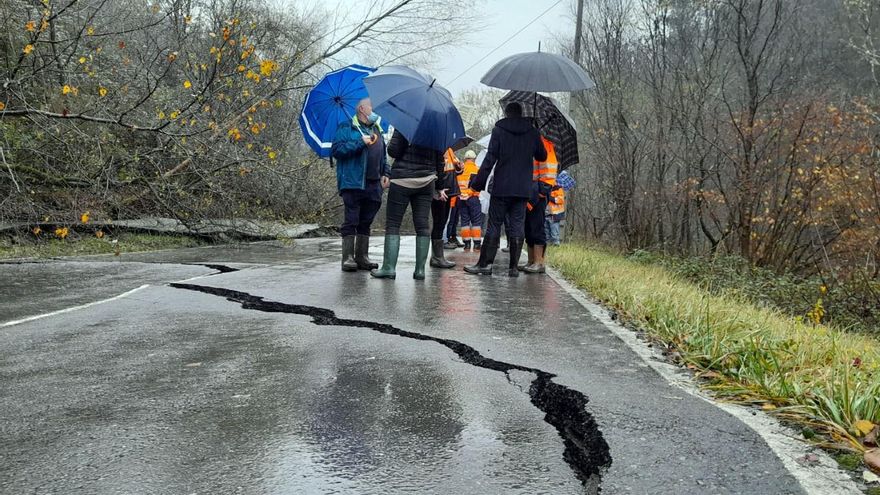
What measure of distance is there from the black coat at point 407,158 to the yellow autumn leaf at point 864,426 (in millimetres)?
5288

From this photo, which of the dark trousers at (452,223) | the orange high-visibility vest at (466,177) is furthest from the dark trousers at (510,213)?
the dark trousers at (452,223)

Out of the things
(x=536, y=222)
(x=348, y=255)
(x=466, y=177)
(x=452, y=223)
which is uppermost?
(x=466, y=177)

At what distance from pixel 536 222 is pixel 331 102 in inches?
110

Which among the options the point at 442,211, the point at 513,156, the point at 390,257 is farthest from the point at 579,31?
the point at 390,257

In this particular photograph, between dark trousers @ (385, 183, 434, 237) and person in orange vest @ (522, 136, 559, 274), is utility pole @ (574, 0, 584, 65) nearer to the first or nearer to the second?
person in orange vest @ (522, 136, 559, 274)

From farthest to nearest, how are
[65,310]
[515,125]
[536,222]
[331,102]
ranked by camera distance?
1. [536,222]
2. [331,102]
3. [515,125]
4. [65,310]

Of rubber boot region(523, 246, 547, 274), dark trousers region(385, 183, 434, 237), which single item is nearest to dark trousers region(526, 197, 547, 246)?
rubber boot region(523, 246, 547, 274)

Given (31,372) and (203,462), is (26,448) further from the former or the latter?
(31,372)

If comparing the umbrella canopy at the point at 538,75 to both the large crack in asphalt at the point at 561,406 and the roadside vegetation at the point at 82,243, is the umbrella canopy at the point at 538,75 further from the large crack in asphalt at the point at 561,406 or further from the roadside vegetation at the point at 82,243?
the roadside vegetation at the point at 82,243

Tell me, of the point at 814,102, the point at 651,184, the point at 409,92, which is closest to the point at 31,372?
the point at 409,92

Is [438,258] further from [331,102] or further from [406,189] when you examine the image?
[331,102]

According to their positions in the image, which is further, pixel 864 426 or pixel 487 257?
pixel 487 257

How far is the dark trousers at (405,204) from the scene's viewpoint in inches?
292

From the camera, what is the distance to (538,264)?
892 centimetres
